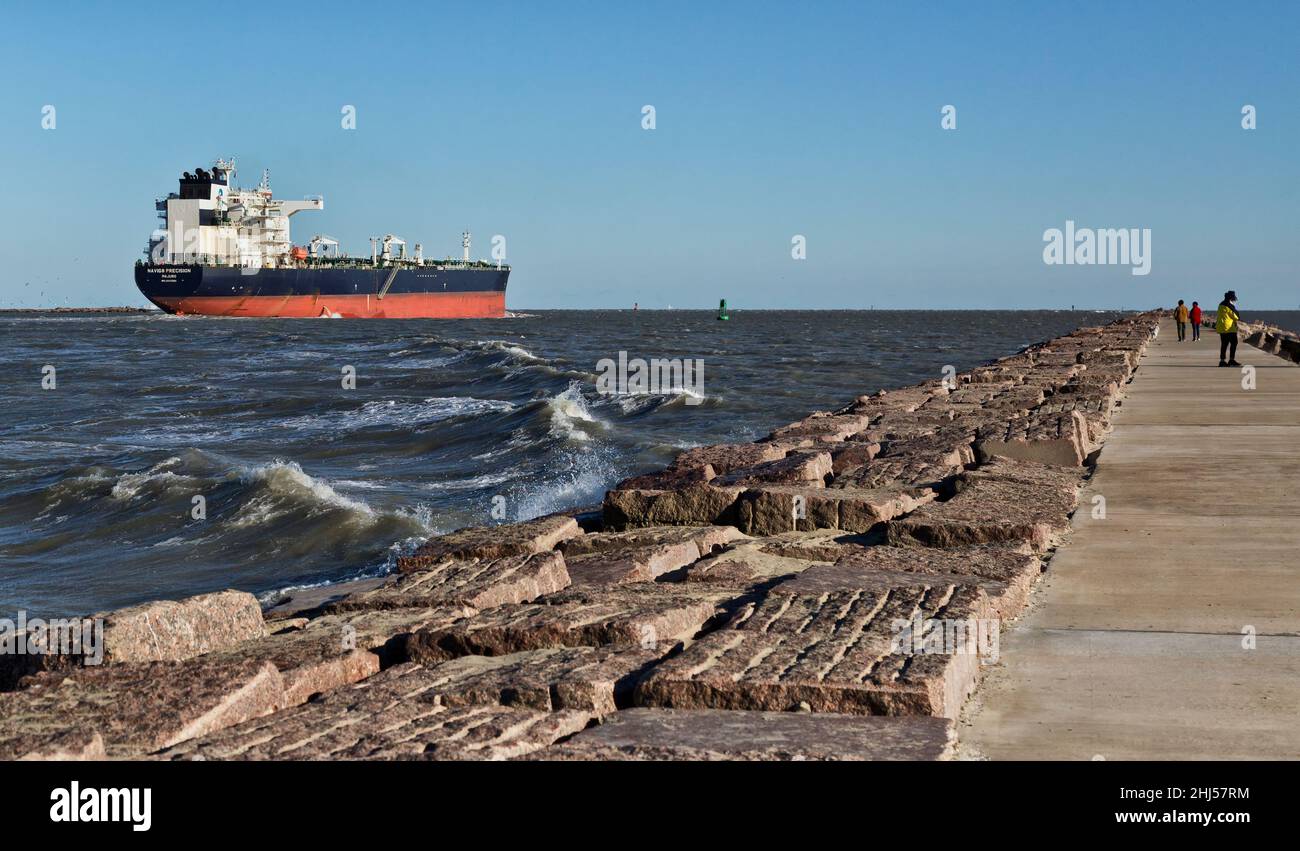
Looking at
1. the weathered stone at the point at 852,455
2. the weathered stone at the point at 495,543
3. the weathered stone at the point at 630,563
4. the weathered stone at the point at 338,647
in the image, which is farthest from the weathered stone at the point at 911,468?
the weathered stone at the point at 338,647

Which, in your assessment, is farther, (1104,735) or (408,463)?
(408,463)

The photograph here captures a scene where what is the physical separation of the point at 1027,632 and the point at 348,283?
79.2 metres

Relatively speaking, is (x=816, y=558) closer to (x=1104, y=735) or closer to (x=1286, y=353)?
(x=1104, y=735)

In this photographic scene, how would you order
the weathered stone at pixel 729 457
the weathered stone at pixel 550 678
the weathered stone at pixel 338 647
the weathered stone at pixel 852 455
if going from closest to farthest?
the weathered stone at pixel 550 678 → the weathered stone at pixel 338 647 → the weathered stone at pixel 729 457 → the weathered stone at pixel 852 455

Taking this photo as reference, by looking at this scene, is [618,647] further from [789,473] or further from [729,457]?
[729,457]

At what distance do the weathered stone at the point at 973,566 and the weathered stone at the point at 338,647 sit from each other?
1378 mm

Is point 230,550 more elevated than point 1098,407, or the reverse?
point 1098,407

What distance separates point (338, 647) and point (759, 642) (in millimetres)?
1257

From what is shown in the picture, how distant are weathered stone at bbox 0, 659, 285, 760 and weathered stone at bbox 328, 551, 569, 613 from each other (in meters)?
1.02

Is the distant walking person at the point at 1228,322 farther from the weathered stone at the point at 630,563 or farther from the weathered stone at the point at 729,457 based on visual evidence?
the weathered stone at the point at 630,563

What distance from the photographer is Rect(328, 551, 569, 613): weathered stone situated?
462 cm

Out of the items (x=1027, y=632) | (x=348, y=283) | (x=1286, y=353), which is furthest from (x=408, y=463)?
(x=348, y=283)

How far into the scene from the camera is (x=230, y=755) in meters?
2.88

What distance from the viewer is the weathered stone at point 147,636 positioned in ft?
13.2
